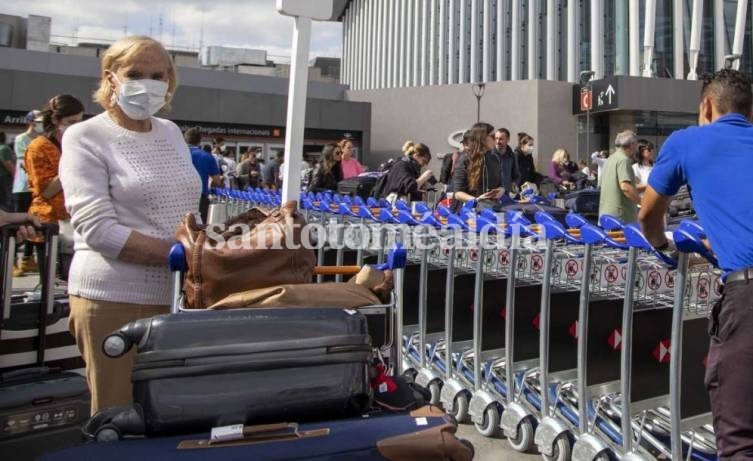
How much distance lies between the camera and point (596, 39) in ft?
96.2

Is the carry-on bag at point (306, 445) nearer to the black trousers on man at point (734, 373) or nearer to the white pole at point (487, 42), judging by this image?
the black trousers on man at point (734, 373)

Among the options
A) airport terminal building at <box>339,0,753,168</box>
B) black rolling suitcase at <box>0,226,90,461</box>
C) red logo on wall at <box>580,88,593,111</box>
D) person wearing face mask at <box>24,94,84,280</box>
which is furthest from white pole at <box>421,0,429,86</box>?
black rolling suitcase at <box>0,226,90,461</box>

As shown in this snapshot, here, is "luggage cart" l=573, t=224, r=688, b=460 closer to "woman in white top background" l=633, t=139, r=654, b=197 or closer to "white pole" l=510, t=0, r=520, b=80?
"woman in white top background" l=633, t=139, r=654, b=197

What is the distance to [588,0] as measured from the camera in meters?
30.2

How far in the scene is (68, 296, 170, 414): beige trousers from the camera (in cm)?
216

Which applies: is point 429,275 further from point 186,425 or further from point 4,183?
point 4,183

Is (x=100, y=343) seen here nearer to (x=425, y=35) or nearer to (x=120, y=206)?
(x=120, y=206)

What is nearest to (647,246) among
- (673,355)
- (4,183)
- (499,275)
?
(673,355)

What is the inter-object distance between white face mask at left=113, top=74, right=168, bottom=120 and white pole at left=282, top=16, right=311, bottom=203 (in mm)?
1310

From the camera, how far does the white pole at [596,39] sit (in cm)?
2922

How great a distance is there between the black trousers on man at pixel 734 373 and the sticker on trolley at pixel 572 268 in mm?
1430

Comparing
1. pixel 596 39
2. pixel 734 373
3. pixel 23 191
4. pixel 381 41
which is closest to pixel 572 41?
pixel 596 39

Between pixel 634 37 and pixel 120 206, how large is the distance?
29934mm

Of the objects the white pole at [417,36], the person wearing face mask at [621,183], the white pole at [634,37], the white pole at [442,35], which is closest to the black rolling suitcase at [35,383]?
the person wearing face mask at [621,183]
